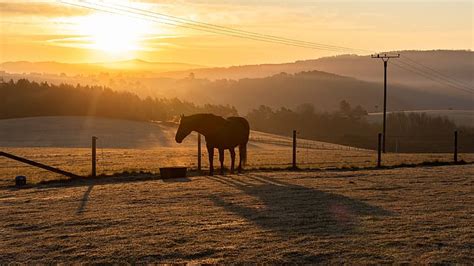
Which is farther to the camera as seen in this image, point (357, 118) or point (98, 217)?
point (357, 118)

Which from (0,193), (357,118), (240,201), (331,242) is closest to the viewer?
(331,242)

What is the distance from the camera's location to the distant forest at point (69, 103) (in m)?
86.8

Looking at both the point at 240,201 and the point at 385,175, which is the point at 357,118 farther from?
the point at 240,201

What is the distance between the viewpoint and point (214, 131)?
21250 millimetres

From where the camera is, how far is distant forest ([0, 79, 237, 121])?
285 ft

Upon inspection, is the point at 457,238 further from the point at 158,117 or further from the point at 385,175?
the point at 158,117

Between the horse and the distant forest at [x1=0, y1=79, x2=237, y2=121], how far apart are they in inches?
2548

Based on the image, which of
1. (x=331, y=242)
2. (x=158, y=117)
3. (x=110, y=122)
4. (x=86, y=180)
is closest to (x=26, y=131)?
(x=110, y=122)

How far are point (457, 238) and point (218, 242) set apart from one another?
367 cm

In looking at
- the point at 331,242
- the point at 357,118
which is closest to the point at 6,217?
the point at 331,242

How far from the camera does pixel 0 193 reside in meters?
16.8

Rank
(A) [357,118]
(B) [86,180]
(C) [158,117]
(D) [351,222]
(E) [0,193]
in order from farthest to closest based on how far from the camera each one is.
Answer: (A) [357,118] → (C) [158,117] → (B) [86,180] → (E) [0,193] → (D) [351,222]

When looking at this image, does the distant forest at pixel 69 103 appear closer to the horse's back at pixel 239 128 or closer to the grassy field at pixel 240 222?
the horse's back at pixel 239 128

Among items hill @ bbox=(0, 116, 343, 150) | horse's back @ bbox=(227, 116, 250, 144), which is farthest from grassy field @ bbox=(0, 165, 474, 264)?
hill @ bbox=(0, 116, 343, 150)
